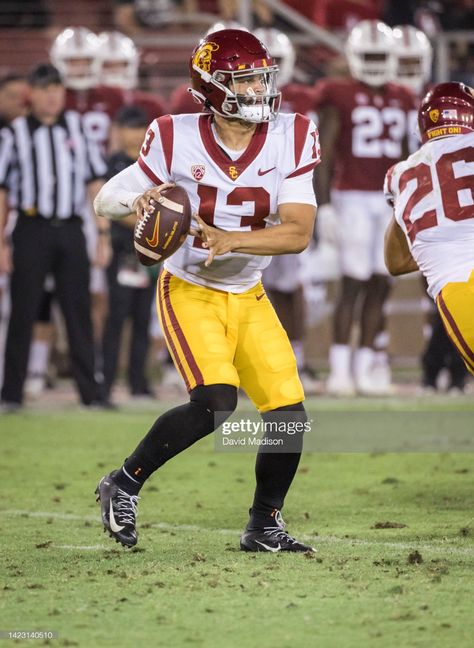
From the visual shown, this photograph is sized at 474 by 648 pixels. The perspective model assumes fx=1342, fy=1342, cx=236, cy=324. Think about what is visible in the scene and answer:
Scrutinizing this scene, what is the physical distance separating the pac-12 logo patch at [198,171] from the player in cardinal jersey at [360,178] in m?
4.53

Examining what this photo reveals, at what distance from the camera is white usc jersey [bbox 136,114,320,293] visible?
15.0ft

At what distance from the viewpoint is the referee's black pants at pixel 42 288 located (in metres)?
8.34

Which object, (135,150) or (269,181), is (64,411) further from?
(269,181)

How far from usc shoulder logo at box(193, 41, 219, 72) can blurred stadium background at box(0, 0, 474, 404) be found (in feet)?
18.3

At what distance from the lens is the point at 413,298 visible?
1062cm

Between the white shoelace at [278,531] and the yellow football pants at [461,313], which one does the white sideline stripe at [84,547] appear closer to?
the white shoelace at [278,531]

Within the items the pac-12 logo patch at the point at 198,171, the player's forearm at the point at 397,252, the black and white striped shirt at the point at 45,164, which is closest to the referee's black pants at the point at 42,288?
the black and white striped shirt at the point at 45,164

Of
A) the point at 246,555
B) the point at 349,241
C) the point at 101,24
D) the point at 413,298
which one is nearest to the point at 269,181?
the point at 246,555

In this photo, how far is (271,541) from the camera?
4.46m

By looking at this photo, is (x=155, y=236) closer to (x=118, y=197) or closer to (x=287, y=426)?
(x=118, y=197)

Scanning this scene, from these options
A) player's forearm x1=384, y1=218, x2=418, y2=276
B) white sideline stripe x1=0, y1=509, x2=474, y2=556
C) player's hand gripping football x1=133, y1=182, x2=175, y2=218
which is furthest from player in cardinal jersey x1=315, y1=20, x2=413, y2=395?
player's hand gripping football x1=133, y1=182, x2=175, y2=218

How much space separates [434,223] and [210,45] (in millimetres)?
1002

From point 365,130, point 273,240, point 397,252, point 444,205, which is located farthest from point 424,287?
point 273,240

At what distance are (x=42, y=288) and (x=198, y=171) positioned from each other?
13.1ft
